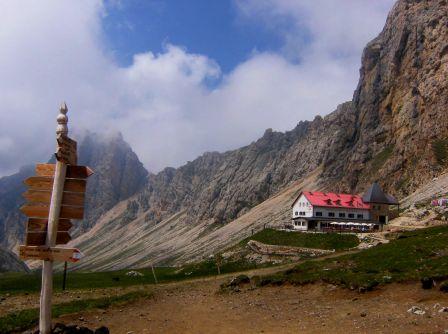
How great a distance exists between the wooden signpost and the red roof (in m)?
82.6

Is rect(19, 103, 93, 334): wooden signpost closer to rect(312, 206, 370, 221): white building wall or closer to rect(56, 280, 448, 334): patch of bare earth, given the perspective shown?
rect(56, 280, 448, 334): patch of bare earth

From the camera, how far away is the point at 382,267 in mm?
36781

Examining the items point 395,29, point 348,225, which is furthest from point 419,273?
point 395,29

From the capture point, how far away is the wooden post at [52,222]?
13477mm

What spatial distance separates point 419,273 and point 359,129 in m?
173

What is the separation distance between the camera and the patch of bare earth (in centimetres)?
2369

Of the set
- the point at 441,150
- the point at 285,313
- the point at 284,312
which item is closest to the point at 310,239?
the point at 284,312

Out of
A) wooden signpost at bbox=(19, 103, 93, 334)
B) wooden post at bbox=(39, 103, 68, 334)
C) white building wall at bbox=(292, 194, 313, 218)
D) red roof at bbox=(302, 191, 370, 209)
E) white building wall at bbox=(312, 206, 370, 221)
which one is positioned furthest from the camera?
red roof at bbox=(302, 191, 370, 209)

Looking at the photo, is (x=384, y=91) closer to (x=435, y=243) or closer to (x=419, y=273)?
(x=435, y=243)

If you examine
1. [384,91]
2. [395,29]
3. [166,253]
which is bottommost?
[166,253]

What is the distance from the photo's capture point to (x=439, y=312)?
921 inches

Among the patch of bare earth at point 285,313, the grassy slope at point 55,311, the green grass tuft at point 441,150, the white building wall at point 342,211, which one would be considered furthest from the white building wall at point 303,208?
the green grass tuft at point 441,150

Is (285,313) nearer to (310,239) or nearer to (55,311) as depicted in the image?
(55,311)

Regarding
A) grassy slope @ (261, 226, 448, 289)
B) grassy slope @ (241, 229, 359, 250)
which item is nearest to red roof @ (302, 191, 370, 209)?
grassy slope @ (241, 229, 359, 250)
